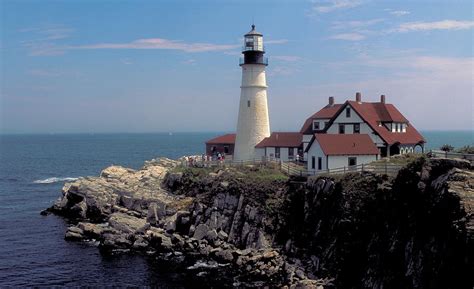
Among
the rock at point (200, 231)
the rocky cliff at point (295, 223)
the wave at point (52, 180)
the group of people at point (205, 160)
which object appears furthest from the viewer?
the wave at point (52, 180)

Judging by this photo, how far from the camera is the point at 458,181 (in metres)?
24.7

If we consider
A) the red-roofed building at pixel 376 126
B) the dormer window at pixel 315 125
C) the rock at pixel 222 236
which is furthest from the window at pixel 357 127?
the rock at pixel 222 236

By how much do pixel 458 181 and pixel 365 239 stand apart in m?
6.80

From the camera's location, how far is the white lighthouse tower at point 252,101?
161 feet

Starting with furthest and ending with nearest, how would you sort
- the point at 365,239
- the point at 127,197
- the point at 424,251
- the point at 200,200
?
the point at 127,197 < the point at 200,200 < the point at 365,239 < the point at 424,251

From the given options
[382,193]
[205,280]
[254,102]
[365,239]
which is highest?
[254,102]

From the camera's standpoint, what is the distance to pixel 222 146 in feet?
185

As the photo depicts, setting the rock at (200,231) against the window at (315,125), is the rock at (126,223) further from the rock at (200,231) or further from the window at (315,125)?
the window at (315,125)

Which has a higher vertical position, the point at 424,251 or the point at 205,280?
the point at 424,251

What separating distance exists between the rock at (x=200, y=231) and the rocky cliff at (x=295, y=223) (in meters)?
0.07

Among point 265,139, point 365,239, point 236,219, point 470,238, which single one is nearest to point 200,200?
point 236,219

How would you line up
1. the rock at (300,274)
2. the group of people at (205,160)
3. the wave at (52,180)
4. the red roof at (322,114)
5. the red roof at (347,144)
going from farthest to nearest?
1. the wave at (52,180)
2. the group of people at (205,160)
3. the red roof at (322,114)
4. the red roof at (347,144)
5. the rock at (300,274)

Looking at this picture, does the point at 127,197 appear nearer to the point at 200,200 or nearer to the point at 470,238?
the point at 200,200

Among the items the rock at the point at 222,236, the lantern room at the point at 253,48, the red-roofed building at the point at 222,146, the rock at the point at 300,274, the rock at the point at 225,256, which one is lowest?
the rock at the point at 300,274
